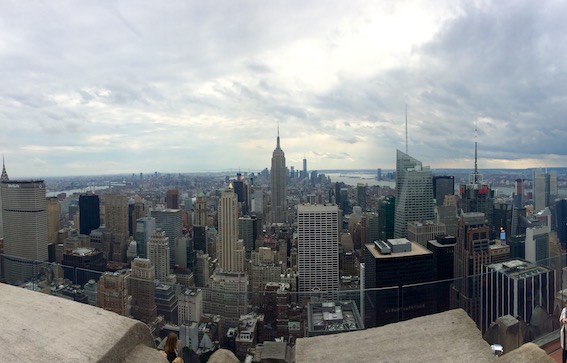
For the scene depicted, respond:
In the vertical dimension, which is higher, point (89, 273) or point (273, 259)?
point (89, 273)

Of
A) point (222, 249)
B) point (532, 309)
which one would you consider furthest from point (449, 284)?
point (222, 249)

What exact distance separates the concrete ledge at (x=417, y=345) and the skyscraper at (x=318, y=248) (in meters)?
15.9

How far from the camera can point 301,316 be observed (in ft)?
9.68

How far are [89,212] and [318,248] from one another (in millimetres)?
14642

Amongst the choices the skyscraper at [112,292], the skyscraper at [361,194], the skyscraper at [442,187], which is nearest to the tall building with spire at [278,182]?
the skyscraper at [361,194]

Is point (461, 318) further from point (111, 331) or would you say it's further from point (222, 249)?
point (222, 249)

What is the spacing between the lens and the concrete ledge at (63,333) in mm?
1332

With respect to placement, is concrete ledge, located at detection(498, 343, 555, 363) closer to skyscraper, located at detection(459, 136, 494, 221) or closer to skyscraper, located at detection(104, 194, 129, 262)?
skyscraper, located at detection(459, 136, 494, 221)

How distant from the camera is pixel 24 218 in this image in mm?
21094

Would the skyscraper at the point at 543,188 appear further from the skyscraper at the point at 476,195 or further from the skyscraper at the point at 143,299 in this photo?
the skyscraper at the point at 143,299

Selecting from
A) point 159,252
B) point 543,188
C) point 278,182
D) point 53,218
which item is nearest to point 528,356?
point 543,188

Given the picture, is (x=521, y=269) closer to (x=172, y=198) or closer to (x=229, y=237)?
(x=229, y=237)

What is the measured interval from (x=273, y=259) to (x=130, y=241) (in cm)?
840

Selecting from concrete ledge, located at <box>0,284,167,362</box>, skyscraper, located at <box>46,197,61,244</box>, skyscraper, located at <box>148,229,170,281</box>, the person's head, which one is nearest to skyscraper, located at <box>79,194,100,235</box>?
skyscraper, located at <box>46,197,61,244</box>
